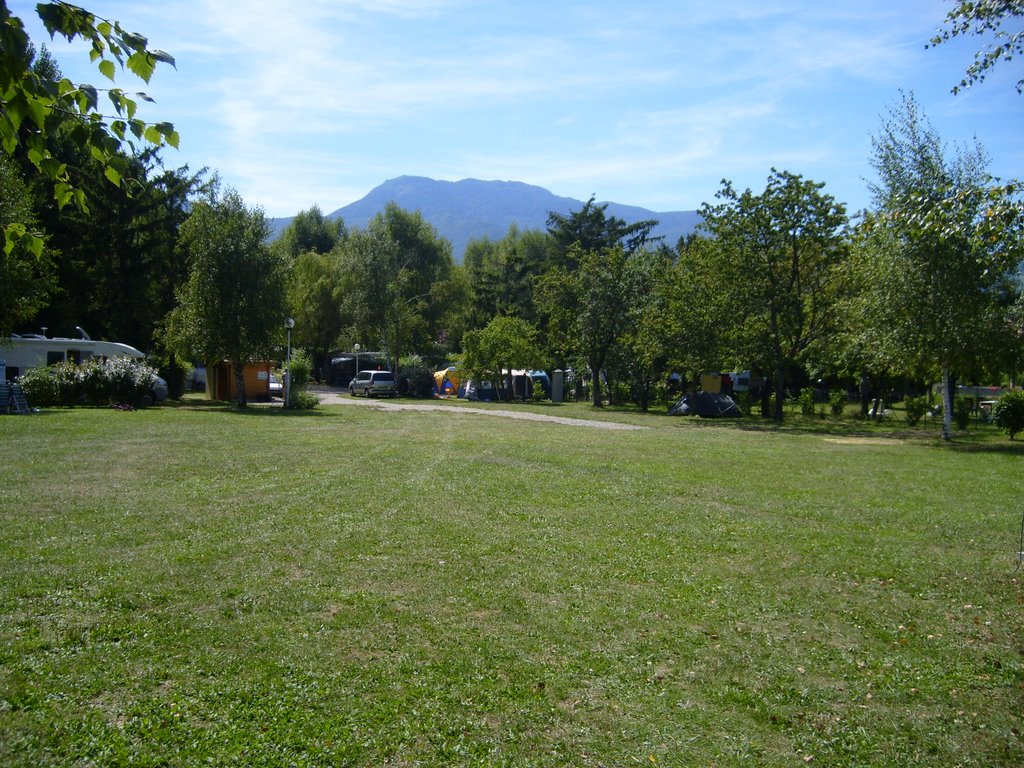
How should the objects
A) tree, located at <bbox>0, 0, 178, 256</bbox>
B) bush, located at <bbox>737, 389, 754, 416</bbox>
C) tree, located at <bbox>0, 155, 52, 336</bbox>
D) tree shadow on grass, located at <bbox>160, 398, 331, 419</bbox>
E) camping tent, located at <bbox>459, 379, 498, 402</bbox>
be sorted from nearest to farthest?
tree, located at <bbox>0, 0, 178, 256</bbox> < tree, located at <bbox>0, 155, 52, 336</bbox> < tree shadow on grass, located at <bbox>160, 398, 331, 419</bbox> < bush, located at <bbox>737, 389, 754, 416</bbox> < camping tent, located at <bbox>459, 379, 498, 402</bbox>

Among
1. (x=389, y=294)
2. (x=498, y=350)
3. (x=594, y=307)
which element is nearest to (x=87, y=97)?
(x=594, y=307)

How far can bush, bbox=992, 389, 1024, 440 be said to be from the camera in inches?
836

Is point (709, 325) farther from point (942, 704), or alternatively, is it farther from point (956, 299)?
point (942, 704)

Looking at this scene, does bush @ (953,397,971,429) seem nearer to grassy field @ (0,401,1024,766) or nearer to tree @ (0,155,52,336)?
grassy field @ (0,401,1024,766)

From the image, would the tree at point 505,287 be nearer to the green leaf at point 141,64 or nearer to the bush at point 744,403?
the bush at point 744,403

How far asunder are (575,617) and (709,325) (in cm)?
2549

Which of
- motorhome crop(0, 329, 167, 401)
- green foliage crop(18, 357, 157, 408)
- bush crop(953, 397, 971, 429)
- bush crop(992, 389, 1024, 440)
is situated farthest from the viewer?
motorhome crop(0, 329, 167, 401)

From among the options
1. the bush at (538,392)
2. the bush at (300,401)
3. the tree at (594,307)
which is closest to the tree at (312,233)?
the bush at (538,392)

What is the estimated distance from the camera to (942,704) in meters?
4.24

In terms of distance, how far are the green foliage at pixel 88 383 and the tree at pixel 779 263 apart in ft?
70.1

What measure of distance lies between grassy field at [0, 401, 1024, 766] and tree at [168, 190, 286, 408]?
1769 cm

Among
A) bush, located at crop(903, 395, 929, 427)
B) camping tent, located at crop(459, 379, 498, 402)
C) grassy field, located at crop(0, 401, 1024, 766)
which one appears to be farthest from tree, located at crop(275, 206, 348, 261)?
grassy field, located at crop(0, 401, 1024, 766)

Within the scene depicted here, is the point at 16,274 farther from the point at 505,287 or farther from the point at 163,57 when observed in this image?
the point at 505,287

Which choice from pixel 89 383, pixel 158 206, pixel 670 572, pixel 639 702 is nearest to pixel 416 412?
pixel 89 383
